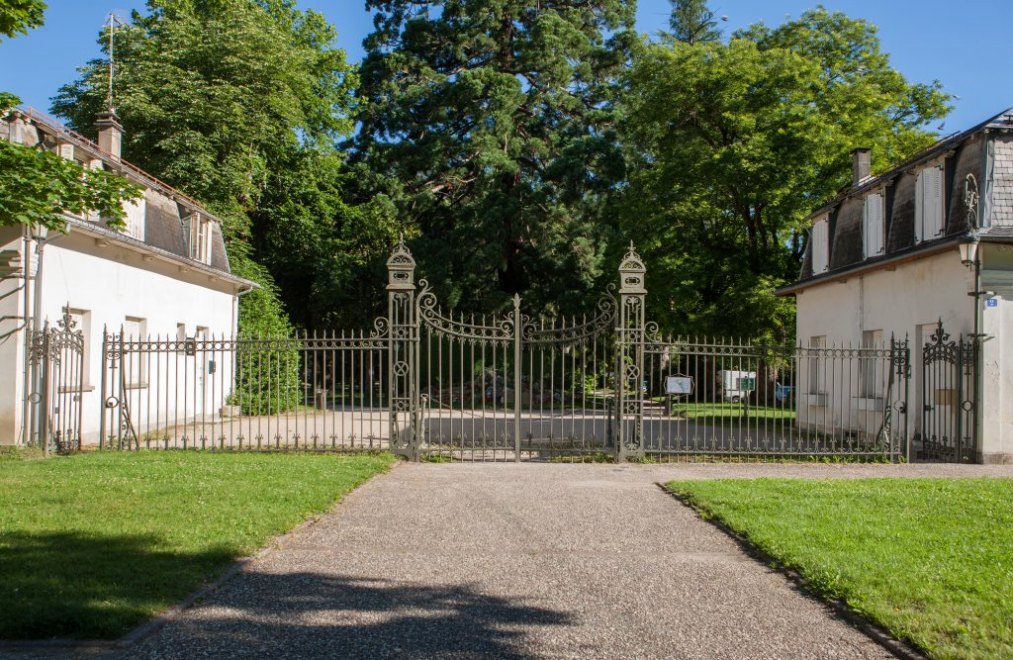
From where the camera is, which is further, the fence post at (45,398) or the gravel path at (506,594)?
the fence post at (45,398)

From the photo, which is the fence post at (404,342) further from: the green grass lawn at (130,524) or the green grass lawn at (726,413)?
the green grass lawn at (726,413)

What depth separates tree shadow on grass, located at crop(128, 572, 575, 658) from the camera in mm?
4898

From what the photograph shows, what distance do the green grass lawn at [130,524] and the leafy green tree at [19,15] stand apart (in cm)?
568

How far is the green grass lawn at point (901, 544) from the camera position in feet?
17.4

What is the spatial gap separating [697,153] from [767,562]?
797 inches

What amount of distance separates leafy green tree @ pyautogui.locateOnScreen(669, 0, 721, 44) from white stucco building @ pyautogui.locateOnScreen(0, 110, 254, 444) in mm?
27289

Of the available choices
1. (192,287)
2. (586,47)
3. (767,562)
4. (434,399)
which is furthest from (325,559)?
(586,47)

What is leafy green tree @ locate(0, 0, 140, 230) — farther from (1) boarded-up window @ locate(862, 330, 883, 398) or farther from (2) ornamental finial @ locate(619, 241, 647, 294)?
(1) boarded-up window @ locate(862, 330, 883, 398)

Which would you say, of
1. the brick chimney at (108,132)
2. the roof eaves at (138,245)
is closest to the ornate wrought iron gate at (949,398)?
the roof eaves at (138,245)

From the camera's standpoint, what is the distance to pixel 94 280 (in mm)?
15766

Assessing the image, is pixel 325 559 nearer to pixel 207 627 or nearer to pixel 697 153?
pixel 207 627

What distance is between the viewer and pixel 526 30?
33.6 meters

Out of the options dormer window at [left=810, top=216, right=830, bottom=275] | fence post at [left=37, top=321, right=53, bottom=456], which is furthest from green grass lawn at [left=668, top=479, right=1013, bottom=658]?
dormer window at [left=810, top=216, right=830, bottom=275]

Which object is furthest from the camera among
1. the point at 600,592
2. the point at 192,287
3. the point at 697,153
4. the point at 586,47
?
the point at 586,47
